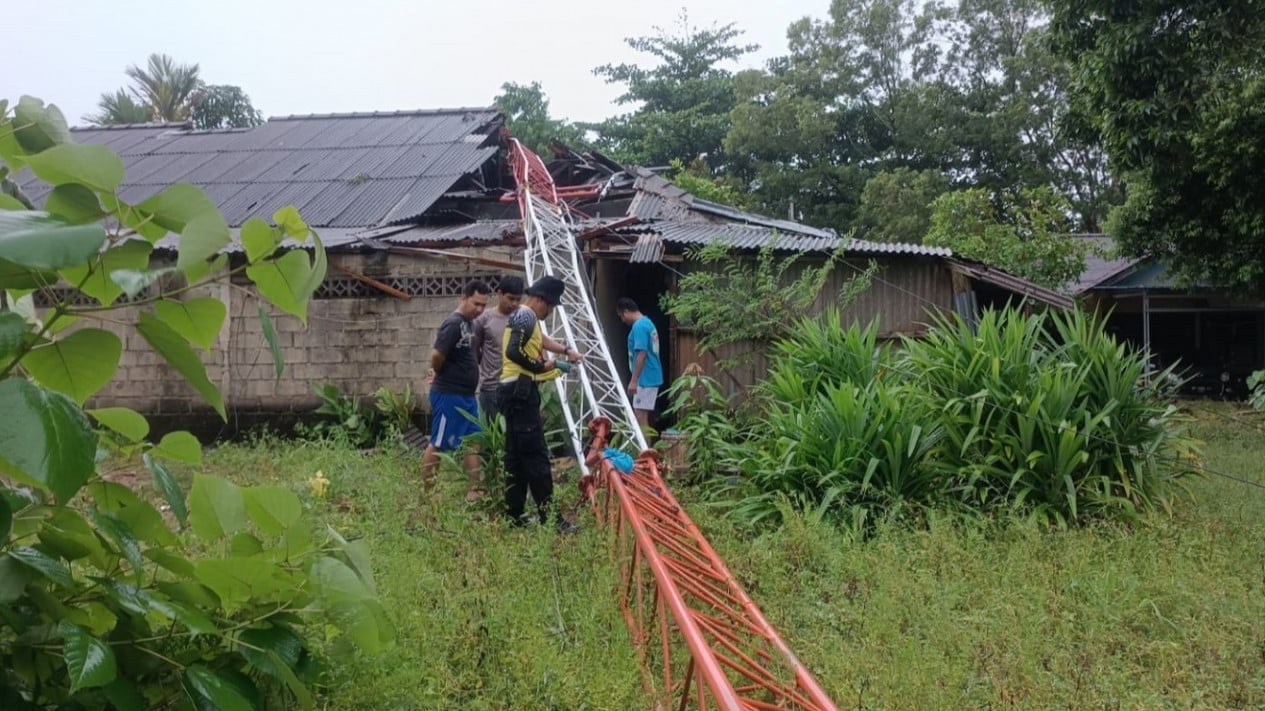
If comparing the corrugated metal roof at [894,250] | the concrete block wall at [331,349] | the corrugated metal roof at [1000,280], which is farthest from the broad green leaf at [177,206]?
the corrugated metal roof at [1000,280]

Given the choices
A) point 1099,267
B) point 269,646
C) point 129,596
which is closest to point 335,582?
point 269,646

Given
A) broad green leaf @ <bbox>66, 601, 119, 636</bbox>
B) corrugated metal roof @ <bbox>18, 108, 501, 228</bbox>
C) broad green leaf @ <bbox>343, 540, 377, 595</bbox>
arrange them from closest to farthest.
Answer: broad green leaf @ <bbox>66, 601, 119, 636</bbox> → broad green leaf @ <bbox>343, 540, 377, 595</bbox> → corrugated metal roof @ <bbox>18, 108, 501, 228</bbox>

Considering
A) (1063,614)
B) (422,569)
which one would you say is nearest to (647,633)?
(422,569)

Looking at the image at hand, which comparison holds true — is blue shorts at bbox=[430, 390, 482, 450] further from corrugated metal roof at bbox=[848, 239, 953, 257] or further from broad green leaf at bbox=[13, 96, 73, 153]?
broad green leaf at bbox=[13, 96, 73, 153]

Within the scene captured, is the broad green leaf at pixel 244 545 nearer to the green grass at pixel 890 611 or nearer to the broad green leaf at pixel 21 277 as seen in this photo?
the broad green leaf at pixel 21 277

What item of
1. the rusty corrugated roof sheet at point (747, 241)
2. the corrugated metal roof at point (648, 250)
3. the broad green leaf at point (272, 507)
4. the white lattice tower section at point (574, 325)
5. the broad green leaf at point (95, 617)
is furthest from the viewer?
the rusty corrugated roof sheet at point (747, 241)

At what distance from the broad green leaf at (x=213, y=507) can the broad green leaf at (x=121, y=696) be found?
0.26m

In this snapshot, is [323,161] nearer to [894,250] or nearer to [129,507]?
[894,250]

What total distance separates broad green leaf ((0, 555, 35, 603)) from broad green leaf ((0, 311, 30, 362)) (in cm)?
37

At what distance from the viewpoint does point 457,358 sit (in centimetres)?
654

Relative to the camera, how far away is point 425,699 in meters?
3.17

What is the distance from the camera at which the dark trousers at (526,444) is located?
5414 millimetres

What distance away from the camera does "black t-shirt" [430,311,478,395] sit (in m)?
6.40

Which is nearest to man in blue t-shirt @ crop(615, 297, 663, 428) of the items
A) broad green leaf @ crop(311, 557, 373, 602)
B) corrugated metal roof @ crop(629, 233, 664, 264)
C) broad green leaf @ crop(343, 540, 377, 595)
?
corrugated metal roof @ crop(629, 233, 664, 264)
